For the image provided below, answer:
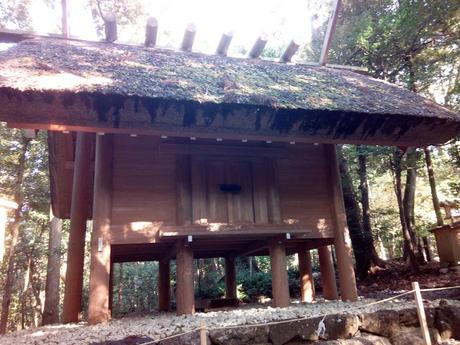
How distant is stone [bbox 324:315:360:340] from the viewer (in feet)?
16.2

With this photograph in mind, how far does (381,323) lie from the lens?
530 cm

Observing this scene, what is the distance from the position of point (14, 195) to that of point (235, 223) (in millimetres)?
10271

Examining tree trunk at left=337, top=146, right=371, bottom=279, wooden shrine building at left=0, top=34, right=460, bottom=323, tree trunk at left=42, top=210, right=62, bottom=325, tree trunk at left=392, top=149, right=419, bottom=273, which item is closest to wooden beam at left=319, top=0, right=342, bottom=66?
wooden shrine building at left=0, top=34, right=460, bottom=323

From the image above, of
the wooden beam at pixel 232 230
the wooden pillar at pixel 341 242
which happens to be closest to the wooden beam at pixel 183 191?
the wooden beam at pixel 232 230

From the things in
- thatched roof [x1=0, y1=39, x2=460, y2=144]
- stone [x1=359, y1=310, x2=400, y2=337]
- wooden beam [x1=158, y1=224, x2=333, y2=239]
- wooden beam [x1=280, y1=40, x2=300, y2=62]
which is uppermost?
wooden beam [x1=280, y1=40, x2=300, y2=62]

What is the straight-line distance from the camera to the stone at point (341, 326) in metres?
4.95

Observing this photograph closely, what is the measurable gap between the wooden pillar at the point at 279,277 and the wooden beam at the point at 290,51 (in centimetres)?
473

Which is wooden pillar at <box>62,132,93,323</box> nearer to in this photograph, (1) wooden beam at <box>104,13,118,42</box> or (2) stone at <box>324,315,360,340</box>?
(1) wooden beam at <box>104,13,118,42</box>

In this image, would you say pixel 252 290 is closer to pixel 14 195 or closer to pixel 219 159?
pixel 219 159

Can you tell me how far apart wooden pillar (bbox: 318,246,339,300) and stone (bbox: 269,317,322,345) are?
2.90 meters

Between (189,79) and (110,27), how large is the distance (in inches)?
113

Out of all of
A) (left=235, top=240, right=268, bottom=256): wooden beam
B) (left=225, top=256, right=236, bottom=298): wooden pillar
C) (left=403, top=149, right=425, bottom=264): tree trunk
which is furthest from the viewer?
(left=403, top=149, right=425, bottom=264): tree trunk

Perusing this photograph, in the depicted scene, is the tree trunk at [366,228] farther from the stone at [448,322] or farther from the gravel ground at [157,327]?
the stone at [448,322]

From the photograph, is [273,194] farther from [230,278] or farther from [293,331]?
[230,278]
